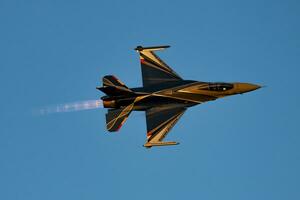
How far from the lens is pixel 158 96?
7006cm

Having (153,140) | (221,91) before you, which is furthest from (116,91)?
(221,91)

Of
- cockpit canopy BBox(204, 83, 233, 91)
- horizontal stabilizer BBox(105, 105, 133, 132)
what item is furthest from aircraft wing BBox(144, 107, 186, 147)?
cockpit canopy BBox(204, 83, 233, 91)

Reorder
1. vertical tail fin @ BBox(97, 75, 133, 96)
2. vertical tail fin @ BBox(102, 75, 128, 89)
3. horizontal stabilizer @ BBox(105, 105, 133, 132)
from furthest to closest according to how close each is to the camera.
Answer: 1. vertical tail fin @ BBox(102, 75, 128, 89)
2. vertical tail fin @ BBox(97, 75, 133, 96)
3. horizontal stabilizer @ BBox(105, 105, 133, 132)

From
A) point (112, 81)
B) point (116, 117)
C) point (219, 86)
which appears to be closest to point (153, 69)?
point (112, 81)

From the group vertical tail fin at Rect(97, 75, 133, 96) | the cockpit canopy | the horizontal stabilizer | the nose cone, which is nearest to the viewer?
the horizontal stabilizer

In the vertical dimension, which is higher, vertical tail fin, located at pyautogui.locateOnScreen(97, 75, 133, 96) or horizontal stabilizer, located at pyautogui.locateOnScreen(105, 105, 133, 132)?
vertical tail fin, located at pyautogui.locateOnScreen(97, 75, 133, 96)

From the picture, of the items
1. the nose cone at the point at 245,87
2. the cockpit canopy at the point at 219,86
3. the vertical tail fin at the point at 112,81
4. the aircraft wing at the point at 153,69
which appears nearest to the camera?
the vertical tail fin at the point at 112,81

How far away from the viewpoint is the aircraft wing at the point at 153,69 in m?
71.8

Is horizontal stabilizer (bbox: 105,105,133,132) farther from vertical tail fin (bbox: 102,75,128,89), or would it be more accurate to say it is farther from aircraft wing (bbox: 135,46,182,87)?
aircraft wing (bbox: 135,46,182,87)

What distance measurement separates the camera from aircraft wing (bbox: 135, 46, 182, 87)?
2827 inches

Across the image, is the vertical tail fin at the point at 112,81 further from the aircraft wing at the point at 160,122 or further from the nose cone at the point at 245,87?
the nose cone at the point at 245,87

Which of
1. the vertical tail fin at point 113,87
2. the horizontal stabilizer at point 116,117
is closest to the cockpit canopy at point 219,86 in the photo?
the vertical tail fin at point 113,87

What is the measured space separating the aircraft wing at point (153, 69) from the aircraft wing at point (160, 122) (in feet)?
11.3

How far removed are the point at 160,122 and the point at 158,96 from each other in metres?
2.92
